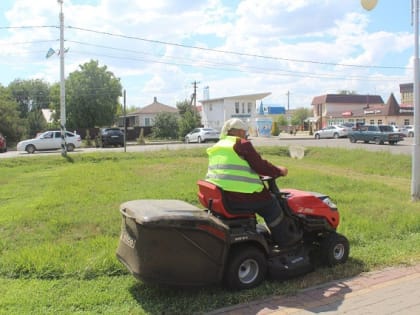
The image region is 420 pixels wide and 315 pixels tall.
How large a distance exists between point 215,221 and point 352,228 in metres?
3.70

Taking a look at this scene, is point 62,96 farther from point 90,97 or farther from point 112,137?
point 90,97

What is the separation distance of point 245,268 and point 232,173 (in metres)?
1.04

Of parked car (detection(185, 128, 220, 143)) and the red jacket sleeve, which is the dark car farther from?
the red jacket sleeve

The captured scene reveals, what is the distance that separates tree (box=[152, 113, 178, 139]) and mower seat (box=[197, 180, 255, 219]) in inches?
2040

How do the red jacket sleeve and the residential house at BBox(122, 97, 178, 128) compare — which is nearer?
the red jacket sleeve

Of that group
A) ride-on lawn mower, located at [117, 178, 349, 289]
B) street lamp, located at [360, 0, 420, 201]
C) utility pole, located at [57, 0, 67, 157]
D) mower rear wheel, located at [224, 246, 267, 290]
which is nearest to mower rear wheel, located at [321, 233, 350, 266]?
ride-on lawn mower, located at [117, 178, 349, 289]

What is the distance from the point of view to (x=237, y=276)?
16.1 feet

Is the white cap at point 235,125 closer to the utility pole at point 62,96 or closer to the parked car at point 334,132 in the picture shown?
the utility pole at point 62,96

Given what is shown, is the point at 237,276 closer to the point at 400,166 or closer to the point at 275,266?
the point at 275,266

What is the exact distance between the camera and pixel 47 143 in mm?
34406

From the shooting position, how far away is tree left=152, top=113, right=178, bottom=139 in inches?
2244

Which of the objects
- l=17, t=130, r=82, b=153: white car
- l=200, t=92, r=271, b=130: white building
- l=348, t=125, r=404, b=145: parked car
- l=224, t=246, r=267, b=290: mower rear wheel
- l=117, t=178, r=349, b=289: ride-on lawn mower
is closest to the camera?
l=117, t=178, r=349, b=289: ride-on lawn mower

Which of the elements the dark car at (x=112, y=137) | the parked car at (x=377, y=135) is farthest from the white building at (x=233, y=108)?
the dark car at (x=112, y=137)

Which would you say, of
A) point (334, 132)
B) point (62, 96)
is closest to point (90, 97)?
point (334, 132)
